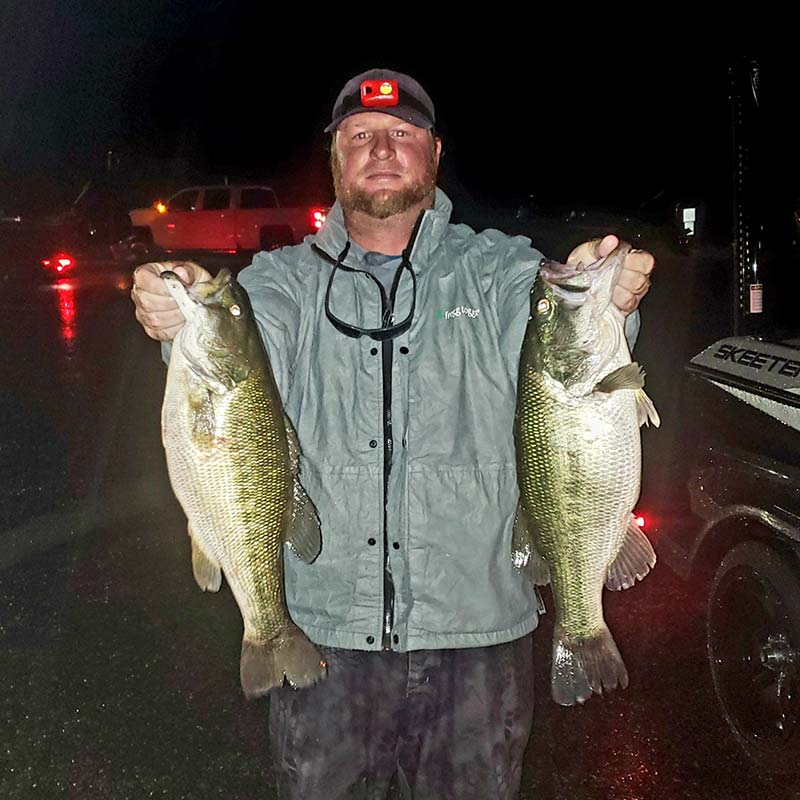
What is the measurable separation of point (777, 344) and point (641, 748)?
1.81m

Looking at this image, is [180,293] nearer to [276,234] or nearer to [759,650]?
[759,650]

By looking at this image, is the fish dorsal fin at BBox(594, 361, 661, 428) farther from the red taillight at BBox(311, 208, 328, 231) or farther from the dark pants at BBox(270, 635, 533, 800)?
the red taillight at BBox(311, 208, 328, 231)

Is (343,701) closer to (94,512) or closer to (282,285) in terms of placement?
(282,285)

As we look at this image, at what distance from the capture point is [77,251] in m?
22.2

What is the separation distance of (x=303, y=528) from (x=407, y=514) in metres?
0.31

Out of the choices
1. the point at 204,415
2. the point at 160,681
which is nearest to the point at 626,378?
the point at 204,415

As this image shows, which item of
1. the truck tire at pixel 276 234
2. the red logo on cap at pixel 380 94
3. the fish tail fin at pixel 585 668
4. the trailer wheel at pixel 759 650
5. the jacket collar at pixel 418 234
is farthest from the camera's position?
the truck tire at pixel 276 234

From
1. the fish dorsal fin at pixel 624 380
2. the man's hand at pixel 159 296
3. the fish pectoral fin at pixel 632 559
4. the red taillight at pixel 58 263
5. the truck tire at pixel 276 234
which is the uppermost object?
the truck tire at pixel 276 234

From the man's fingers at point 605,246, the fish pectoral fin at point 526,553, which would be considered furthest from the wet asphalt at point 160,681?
the man's fingers at point 605,246

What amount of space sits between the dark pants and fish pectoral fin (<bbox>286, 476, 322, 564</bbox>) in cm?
33

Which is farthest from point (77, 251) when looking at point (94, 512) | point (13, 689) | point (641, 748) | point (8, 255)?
point (641, 748)

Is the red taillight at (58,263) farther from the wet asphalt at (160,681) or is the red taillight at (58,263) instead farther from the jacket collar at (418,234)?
the jacket collar at (418,234)

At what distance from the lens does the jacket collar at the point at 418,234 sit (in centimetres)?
294

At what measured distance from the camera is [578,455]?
269cm
